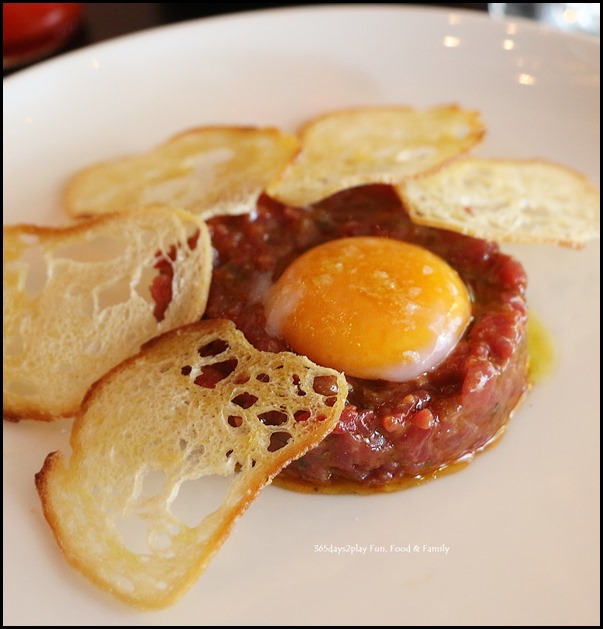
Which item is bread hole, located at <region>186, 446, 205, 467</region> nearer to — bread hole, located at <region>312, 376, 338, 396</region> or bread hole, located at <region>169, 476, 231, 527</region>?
bread hole, located at <region>169, 476, 231, 527</region>

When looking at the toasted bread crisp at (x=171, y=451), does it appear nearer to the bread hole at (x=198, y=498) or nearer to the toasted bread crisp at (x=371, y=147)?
the bread hole at (x=198, y=498)

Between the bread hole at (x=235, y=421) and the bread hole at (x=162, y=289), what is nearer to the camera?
the bread hole at (x=235, y=421)

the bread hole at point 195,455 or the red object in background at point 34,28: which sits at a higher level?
the red object in background at point 34,28

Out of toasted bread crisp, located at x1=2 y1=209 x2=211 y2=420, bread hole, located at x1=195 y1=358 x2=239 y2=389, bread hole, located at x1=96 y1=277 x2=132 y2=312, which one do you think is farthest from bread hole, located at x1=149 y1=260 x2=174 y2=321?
bread hole, located at x1=195 y1=358 x2=239 y2=389

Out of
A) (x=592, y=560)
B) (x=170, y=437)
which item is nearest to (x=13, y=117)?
(x=170, y=437)

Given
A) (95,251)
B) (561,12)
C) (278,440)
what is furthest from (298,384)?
(561,12)

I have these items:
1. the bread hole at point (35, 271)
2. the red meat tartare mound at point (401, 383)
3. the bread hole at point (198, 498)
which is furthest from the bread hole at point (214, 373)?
the bread hole at point (35, 271)
